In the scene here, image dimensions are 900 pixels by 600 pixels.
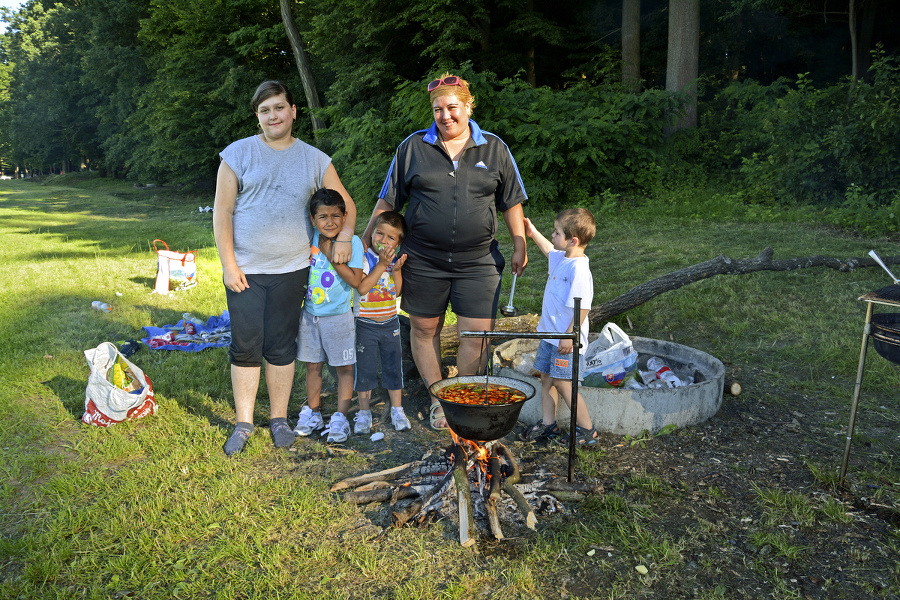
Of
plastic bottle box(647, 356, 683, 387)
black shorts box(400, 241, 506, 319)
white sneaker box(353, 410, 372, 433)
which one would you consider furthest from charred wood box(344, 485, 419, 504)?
plastic bottle box(647, 356, 683, 387)

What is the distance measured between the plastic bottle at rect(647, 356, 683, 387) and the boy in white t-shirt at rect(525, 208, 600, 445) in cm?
85

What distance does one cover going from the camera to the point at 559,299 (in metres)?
3.77

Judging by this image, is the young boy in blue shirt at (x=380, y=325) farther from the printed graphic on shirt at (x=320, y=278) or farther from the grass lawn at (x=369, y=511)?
the grass lawn at (x=369, y=511)

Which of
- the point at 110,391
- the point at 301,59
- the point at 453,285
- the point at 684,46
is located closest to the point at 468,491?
the point at 453,285

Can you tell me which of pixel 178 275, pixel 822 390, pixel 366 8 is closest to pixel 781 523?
pixel 822 390

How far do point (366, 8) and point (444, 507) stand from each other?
1547 centimetres

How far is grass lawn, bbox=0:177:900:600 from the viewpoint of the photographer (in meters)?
2.63

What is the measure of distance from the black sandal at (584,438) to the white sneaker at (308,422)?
5.55 feet

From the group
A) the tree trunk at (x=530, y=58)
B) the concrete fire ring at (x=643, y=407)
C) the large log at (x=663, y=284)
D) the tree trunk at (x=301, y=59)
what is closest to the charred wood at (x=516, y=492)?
the concrete fire ring at (x=643, y=407)

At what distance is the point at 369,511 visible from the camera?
3.21m

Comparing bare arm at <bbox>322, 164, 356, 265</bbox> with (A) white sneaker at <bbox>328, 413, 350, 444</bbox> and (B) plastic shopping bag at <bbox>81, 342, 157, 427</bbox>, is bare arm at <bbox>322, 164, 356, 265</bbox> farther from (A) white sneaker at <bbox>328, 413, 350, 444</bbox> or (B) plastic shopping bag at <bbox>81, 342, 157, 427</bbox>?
(B) plastic shopping bag at <bbox>81, 342, 157, 427</bbox>

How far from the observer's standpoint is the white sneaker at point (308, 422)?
4129 mm

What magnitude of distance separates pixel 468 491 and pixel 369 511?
22.3 inches

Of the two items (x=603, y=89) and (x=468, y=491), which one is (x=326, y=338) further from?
(x=603, y=89)
